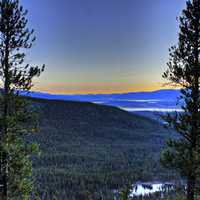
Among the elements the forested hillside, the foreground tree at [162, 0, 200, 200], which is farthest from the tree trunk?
the forested hillside

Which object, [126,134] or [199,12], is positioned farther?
[126,134]

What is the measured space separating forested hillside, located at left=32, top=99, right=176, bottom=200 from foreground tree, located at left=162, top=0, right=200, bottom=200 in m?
5.63

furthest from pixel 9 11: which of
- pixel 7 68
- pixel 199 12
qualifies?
pixel 199 12

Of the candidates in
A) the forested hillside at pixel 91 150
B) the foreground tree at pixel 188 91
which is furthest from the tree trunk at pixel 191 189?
the forested hillside at pixel 91 150

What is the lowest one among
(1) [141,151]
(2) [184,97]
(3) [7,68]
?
(1) [141,151]

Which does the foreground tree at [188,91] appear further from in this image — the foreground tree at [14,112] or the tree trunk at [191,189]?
the foreground tree at [14,112]

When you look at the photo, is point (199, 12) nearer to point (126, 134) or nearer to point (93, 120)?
point (126, 134)

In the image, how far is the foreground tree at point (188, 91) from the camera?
17.7 m

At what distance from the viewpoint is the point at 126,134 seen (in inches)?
4456

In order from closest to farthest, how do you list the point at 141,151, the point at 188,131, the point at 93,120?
1. the point at 188,131
2. the point at 141,151
3. the point at 93,120

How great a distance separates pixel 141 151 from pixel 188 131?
218 feet

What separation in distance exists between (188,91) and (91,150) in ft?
213

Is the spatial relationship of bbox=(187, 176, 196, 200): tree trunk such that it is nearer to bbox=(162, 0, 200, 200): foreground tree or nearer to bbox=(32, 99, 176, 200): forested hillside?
bbox=(162, 0, 200, 200): foreground tree

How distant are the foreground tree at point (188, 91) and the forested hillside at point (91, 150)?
5628 millimetres
